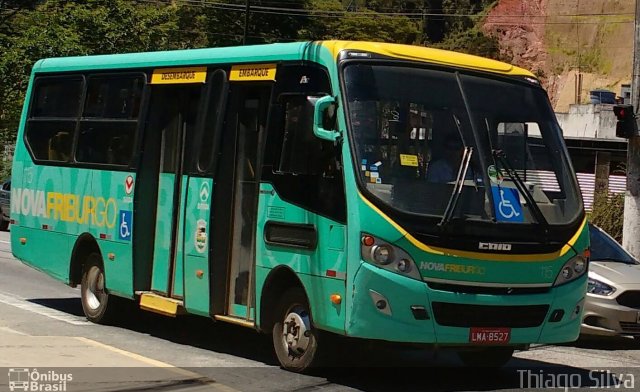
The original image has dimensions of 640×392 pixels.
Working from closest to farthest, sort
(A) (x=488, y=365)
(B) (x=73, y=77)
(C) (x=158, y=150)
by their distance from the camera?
1. (A) (x=488, y=365)
2. (C) (x=158, y=150)
3. (B) (x=73, y=77)

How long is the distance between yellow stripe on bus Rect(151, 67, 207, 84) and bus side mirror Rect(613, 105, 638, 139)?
8.80 meters

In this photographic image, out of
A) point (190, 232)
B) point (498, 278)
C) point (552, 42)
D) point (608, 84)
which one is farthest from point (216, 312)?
point (552, 42)

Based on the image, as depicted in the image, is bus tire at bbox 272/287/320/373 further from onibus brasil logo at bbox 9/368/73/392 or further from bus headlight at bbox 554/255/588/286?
bus headlight at bbox 554/255/588/286

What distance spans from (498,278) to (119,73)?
19.1 ft

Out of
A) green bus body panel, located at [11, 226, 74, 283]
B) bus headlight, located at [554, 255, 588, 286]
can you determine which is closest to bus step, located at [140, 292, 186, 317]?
green bus body panel, located at [11, 226, 74, 283]

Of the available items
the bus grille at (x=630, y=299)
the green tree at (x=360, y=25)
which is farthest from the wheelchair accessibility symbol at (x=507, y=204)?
the green tree at (x=360, y=25)

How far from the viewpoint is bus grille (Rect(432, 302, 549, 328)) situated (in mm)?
8586

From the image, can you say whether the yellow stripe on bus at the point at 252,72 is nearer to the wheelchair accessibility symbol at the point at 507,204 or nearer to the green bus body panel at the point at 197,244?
the green bus body panel at the point at 197,244

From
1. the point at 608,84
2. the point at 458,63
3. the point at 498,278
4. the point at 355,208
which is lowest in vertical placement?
the point at 498,278

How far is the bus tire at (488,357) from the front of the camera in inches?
395

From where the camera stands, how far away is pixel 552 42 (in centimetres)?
8000

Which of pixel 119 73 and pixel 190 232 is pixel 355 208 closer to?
pixel 190 232
